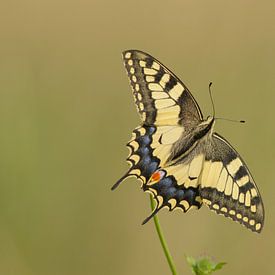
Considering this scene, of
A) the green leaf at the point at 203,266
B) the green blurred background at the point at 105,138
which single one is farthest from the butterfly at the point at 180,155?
the green blurred background at the point at 105,138

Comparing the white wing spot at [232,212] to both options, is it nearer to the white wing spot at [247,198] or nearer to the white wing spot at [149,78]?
the white wing spot at [247,198]

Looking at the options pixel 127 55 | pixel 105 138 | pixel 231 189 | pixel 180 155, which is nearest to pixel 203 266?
pixel 231 189

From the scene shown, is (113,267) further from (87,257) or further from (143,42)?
(143,42)

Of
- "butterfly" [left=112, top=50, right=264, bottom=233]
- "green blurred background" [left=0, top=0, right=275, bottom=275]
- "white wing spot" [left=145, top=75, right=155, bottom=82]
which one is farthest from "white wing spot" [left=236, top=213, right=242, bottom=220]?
"green blurred background" [left=0, top=0, right=275, bottom=275]

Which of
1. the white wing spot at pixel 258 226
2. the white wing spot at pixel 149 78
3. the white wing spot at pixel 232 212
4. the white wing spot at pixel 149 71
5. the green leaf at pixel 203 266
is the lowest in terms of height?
the green leaf at pixel 203 266

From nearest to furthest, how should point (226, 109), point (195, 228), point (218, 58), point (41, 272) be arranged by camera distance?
1. point (41, 272)
2. point (195, 228)
3. point (226, 109)
4. point (218, 58)

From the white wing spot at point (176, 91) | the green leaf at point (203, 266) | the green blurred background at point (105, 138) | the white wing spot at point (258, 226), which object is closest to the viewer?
the green leaf at point (203, 266)

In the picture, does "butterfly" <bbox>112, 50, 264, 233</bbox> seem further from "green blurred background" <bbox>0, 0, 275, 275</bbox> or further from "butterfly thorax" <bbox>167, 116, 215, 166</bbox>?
"green blurred background" <bbox>0, 0, 275, 275</bbox>

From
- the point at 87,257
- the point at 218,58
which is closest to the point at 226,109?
the point at 218,58
